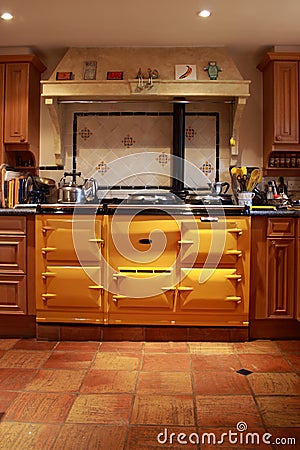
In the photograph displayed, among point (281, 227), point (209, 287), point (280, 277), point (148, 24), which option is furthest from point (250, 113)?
point (209, 287)

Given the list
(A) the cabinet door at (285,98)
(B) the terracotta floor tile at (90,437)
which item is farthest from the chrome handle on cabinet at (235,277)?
(B) the terracotta floor tile at (90,437)

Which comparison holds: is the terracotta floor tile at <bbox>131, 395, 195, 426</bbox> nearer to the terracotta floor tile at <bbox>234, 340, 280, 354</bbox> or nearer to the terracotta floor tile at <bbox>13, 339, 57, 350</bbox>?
the terracotta floor tile at <bbox>234, 340, 280, 354</bbox>

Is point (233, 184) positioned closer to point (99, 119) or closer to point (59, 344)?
point (99, 119)

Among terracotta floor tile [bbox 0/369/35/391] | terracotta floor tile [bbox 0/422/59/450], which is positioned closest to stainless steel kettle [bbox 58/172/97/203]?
terracotta floor tile [bbox 0/369/35/391]

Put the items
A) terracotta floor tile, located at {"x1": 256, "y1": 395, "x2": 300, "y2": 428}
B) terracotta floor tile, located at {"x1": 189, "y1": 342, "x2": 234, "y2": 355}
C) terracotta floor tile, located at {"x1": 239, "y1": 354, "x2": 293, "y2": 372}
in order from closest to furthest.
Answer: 1. terracotta floor tile, located at {"x1": 256, "y1": 395, "x2": 300, "y2": 428}
2. terracotta floor tile, located at {"x1": 239, "y1": 354, "x2": 293, "y2": 372}
3. terracotta floor tile, located at {"x1": 189, "y1": 342, "x2": 234, "y2": 355}

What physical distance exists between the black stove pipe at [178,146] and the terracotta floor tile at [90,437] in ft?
7.57

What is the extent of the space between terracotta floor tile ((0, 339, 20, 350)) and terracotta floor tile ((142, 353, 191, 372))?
0.86m

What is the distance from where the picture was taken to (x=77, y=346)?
3008mm

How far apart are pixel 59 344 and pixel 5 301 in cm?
47

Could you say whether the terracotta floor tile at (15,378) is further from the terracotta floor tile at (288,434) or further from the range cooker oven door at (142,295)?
the terracotta floor tile at (288,434)

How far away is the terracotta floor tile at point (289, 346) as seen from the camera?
2924 millimetres

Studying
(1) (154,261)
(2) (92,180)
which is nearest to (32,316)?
(1) (154,261)

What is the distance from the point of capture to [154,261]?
305 cm

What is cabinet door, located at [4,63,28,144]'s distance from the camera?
381 centimetres
